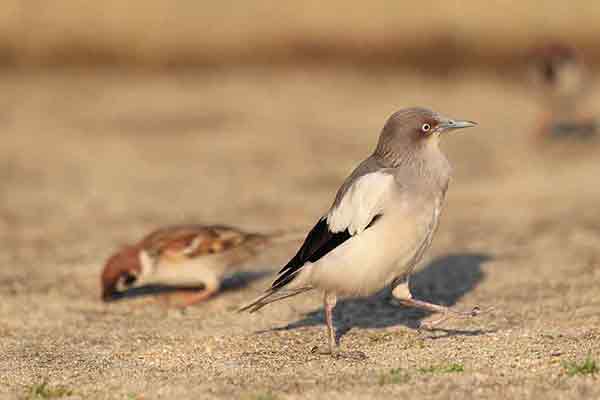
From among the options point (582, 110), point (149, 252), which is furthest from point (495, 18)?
point (149, 252)

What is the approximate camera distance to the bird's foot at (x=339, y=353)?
6.57 m

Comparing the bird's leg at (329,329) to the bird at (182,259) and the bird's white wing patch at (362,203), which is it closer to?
the bird's white wing patch at (362,203)

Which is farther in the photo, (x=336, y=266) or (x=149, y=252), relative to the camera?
(x=149, y=252)

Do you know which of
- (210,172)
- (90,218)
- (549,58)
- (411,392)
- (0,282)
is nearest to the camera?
(411,392)

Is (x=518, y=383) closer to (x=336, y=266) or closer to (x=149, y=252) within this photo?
(x=336, y=266)

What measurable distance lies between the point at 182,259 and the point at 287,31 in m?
11.7

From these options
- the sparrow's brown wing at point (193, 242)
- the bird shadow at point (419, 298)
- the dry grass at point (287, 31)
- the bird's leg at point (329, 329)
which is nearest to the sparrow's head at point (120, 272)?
the sparrow's brown wing at point (193, 242)

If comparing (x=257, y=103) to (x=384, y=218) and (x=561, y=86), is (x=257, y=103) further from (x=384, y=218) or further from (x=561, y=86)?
(x=384, y=218)

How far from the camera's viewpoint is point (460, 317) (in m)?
7.45

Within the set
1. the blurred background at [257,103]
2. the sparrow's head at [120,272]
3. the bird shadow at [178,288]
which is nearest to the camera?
the sparrow's head at [120,272]

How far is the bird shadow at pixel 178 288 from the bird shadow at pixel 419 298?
1.29 meters

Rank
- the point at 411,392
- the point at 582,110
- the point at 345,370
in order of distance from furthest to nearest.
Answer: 1. the point at 582,110
2. the point at 345,370
3. the point at 411,392

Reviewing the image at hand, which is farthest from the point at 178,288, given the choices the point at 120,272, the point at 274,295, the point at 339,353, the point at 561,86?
the point at 561,86

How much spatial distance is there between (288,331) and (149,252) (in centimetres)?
171
